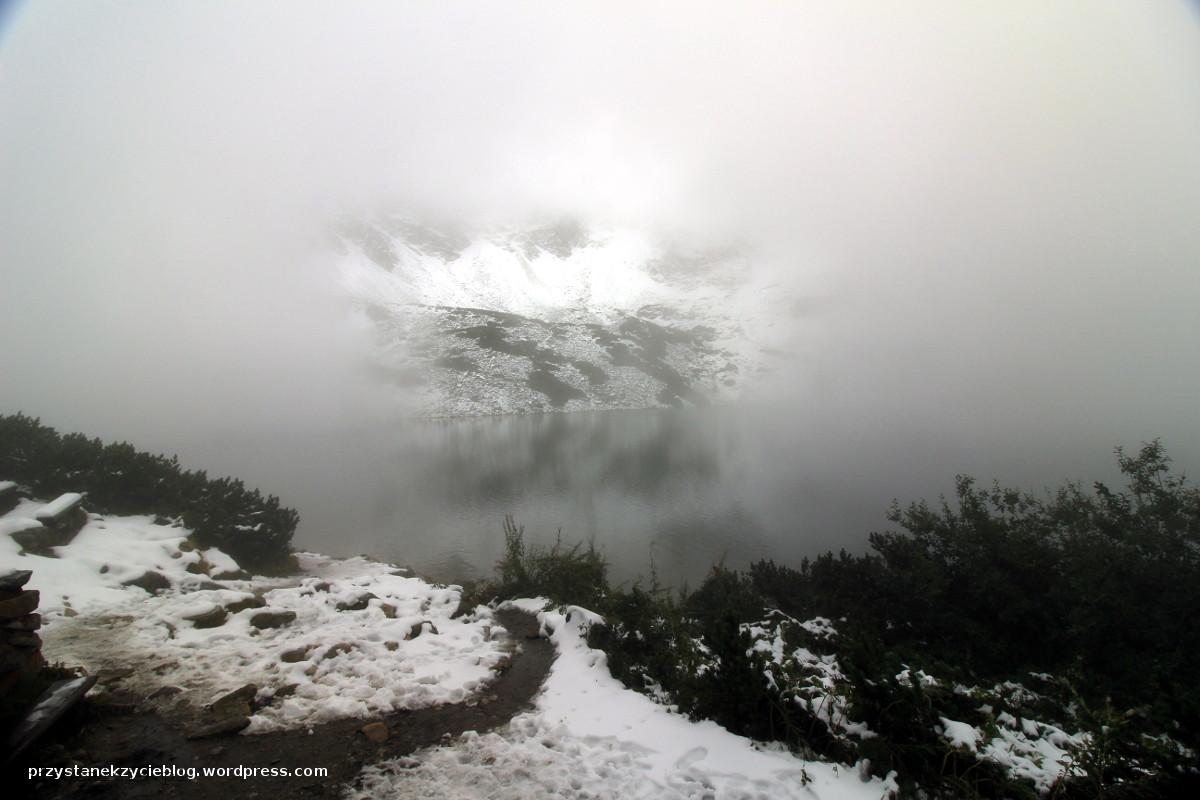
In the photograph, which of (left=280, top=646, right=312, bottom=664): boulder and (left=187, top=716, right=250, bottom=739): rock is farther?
(left=280, top=646, right=312, bottom=664): boulder

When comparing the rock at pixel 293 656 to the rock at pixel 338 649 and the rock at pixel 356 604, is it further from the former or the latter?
the rock at pixel 356 604

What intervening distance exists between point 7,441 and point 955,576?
2717cm

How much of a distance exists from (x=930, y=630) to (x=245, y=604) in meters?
15.0

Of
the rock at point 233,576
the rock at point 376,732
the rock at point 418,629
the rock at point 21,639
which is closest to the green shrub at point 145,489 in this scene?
the rock at point 233,576

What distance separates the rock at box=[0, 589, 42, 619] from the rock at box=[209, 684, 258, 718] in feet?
6.59

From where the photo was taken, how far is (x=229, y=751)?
192 inches

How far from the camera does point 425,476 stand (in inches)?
1689

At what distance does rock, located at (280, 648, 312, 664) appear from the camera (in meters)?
6.88

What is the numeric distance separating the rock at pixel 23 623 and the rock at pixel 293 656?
261 cm

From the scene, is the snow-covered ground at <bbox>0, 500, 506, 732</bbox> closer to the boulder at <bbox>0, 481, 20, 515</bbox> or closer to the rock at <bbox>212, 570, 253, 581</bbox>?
the rock at <bbox>212, 570, 253, 581</bbox>

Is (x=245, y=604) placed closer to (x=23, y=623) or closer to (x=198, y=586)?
(x=198, y=586)

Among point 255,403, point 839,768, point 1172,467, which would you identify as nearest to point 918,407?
point 1172,467

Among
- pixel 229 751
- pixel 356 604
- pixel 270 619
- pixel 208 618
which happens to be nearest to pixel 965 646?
pixel 356 604

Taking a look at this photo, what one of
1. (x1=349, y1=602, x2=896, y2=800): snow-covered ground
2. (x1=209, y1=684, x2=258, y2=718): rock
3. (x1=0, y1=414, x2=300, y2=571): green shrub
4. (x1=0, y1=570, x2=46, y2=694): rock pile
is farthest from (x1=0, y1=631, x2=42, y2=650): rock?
(x1=0, y1=414, x2=300, y2=571): green shrub
